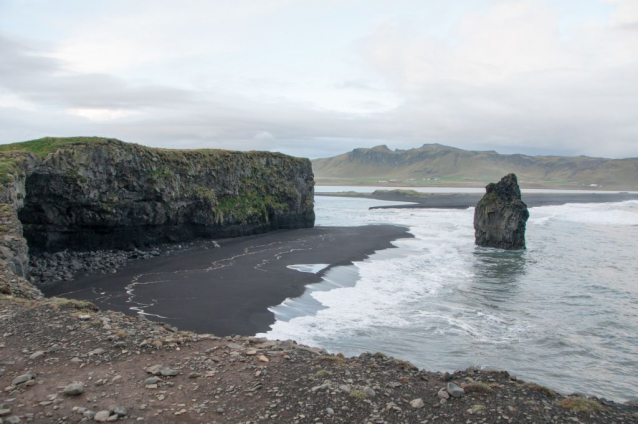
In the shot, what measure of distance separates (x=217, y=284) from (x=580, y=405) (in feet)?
56.6

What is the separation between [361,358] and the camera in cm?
998

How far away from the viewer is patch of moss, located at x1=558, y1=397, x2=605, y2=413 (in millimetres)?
7672

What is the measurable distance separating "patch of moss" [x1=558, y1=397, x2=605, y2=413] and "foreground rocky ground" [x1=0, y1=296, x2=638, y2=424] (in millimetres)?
17

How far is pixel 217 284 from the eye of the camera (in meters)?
21.8

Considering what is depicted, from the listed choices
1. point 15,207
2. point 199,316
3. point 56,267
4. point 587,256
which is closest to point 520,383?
point 199,316

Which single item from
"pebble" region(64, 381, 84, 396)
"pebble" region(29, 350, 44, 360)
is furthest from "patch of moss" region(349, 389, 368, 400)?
Answer: "pebble" region(29, 350, 44, 360)

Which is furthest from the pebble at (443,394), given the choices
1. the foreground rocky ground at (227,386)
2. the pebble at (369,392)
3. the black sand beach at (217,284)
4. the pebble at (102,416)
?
the black sand beach at (217,284)

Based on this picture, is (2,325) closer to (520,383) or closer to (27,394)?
(27,394)

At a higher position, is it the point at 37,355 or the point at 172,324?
the point at 37,355

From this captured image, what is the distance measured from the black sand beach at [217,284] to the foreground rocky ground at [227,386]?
18.3 ft

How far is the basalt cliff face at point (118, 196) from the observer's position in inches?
949

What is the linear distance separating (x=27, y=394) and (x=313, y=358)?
5.43m

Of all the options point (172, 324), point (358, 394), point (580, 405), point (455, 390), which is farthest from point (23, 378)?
point (580, 405)

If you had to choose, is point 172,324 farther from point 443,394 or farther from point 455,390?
point 455,390
